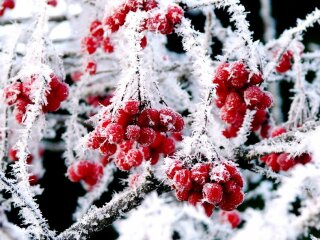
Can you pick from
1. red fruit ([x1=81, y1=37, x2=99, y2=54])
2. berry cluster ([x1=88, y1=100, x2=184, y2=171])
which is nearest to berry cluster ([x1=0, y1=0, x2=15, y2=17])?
red fruit ([x1=81, y1=37, x2=99, y2=54])

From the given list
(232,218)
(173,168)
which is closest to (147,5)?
(173,168)

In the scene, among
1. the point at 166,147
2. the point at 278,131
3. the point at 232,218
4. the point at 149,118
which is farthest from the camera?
the point at 232,218

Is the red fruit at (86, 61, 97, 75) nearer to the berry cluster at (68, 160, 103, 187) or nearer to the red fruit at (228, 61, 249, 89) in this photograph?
the berry cluster at (68, 160, 103, 187)

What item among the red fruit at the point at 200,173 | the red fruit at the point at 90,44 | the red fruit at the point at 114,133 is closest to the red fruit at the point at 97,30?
the red fruit at the point at 90,44

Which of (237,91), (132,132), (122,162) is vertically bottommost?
(122,162)

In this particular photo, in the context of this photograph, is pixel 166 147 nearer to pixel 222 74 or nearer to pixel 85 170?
pixel 222 74

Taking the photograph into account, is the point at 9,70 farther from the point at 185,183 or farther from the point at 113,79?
the point at 113,79
